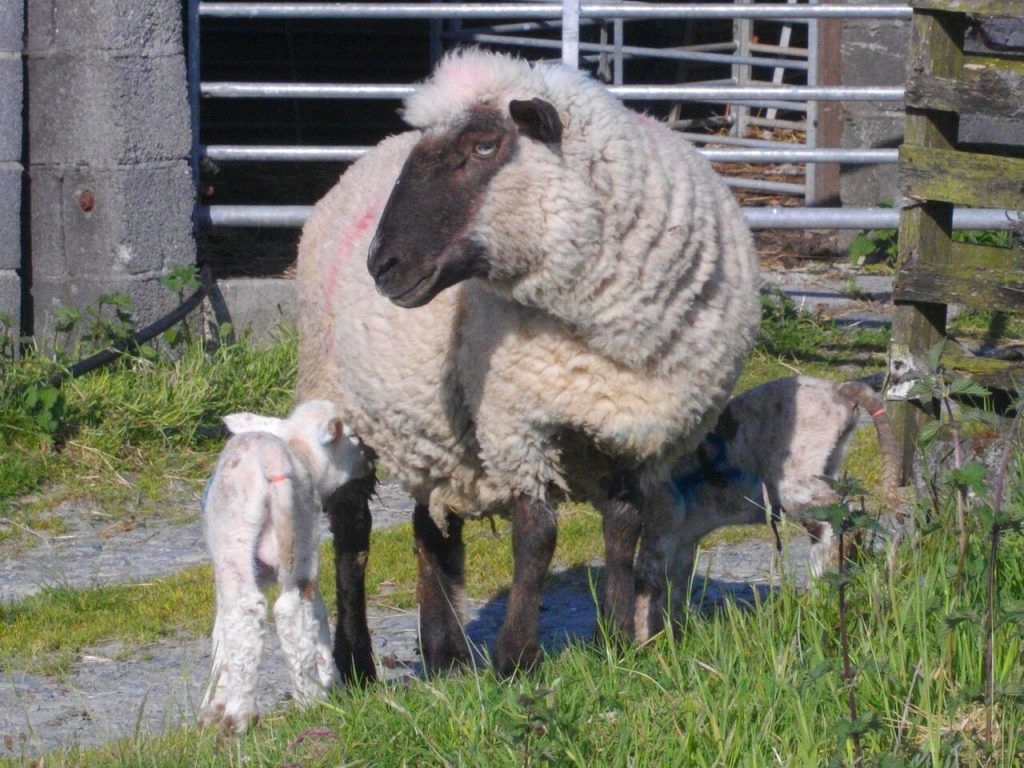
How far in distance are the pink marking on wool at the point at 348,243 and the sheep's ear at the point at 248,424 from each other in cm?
51

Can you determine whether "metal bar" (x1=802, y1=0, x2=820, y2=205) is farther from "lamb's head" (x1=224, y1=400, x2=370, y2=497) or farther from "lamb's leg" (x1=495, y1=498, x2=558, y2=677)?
"lamb's leg" (x1=495, y1=498, x2=558, y2=677)

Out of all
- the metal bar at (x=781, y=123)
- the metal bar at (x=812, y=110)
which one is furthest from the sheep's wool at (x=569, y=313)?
the metal bar at (x=781, y=123)

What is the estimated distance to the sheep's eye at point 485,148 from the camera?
12.6 ft

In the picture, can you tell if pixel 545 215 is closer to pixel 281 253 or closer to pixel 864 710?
pixel 864 710

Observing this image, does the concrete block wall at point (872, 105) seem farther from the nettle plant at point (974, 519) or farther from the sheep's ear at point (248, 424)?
the sheep's ear at point (248, 424)

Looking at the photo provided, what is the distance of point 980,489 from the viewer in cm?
342

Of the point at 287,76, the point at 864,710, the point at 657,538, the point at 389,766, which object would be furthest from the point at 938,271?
the point at 287,76

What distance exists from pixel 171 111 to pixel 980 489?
5069mm

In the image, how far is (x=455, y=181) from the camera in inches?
151

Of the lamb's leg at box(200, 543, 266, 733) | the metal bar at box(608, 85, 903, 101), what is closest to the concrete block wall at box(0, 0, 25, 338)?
the metal bar at box(608, 85, 903, 101)

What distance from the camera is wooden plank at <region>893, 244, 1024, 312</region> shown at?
19.5 feet

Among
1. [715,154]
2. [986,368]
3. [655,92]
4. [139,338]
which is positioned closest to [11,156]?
[139,338]

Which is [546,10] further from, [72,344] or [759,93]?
[72,344]

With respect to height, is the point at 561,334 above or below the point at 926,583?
above
